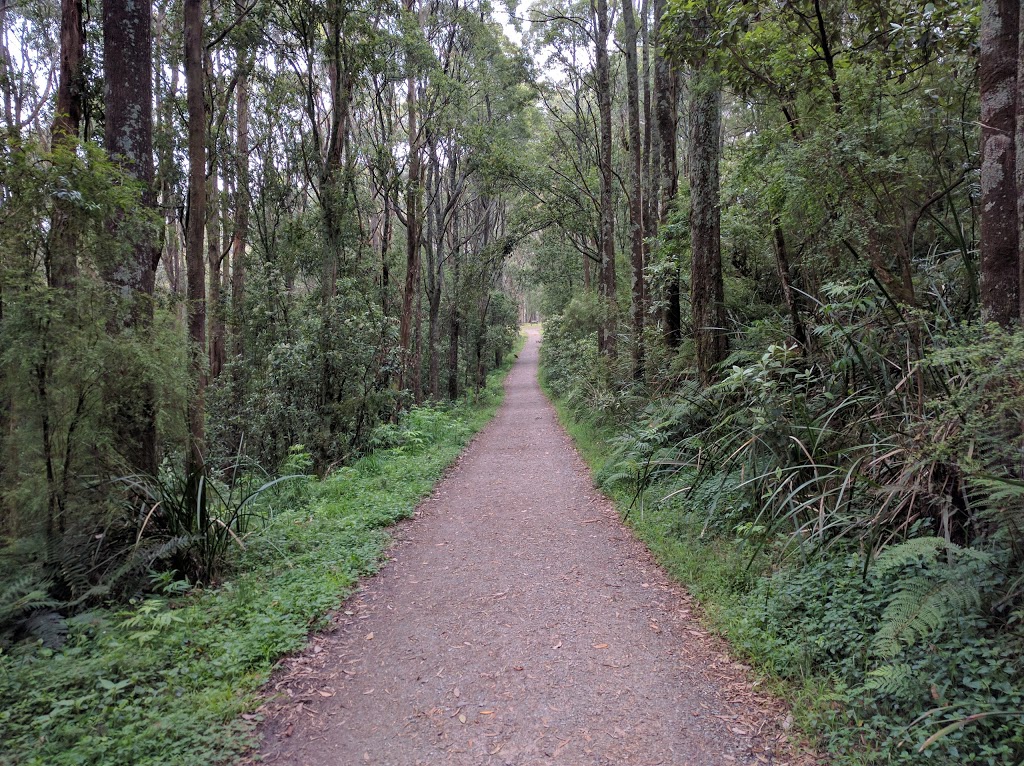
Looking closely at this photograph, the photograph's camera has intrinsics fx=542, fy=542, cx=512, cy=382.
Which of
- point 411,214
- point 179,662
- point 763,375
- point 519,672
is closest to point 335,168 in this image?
point 411,214

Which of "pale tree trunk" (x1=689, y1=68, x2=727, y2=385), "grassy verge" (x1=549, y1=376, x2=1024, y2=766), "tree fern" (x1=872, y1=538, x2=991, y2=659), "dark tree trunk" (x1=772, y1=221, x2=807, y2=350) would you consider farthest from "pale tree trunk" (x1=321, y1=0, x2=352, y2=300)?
"tree fern" (x1=872, y1=538, x2=991, y2=659)

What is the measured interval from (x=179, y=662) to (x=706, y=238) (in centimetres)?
717

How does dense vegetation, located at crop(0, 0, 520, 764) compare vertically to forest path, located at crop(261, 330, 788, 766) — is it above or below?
above

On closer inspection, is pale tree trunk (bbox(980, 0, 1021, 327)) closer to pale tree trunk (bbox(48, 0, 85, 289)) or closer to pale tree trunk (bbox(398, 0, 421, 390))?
pale tree trunk (bbox(48, 0, 85, 289))

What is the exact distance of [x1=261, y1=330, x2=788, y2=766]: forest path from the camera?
110 inches

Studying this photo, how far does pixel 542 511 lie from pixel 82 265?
5334 millimetres

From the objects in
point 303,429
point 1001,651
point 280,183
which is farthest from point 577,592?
point 280,183

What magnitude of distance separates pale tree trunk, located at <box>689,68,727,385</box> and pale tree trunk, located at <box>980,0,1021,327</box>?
370 cm

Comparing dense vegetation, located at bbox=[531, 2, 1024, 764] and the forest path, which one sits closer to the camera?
dense vegetation, located at bbox=[531, 2, 1024, 764]

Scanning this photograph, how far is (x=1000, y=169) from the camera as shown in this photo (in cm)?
331

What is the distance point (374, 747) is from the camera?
2.81m

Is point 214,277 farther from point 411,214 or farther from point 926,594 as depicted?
point 926,594

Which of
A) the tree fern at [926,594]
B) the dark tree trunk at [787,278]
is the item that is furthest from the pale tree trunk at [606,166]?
the tree fern at [926,594]

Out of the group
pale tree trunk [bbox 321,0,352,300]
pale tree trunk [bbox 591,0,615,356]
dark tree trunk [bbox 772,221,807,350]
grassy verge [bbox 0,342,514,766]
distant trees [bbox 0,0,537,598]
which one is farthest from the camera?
pale tree trunk [bbox 591,0,615,356]
